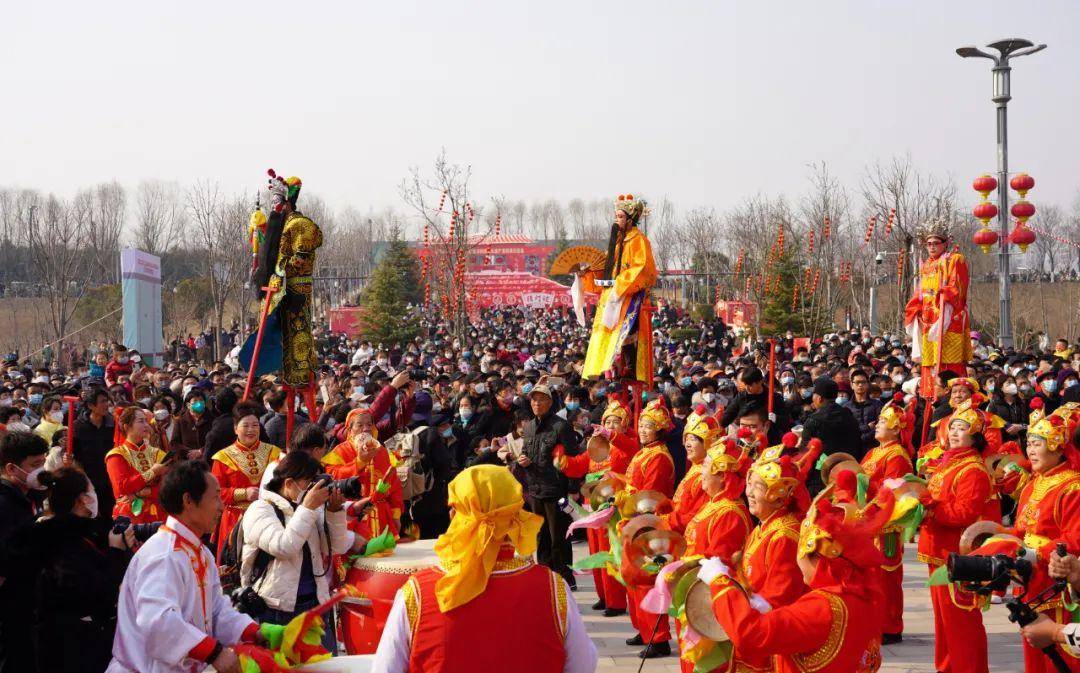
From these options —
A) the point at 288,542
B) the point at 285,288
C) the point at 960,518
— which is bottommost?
the point at 960,518

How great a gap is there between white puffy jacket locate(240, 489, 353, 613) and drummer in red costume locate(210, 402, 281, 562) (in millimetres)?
1795

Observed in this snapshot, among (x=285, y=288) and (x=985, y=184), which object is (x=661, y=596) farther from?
(x=985, y=184)

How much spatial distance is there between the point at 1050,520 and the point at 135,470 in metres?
5.93

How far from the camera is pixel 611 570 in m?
5.87

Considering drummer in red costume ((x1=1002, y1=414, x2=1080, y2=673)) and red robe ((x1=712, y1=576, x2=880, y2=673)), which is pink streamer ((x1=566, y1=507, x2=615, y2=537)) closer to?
red robe ((x1=712, y1=576, x2=880, y2=673))

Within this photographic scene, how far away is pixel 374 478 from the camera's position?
24.1 feet

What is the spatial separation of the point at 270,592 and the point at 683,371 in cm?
1311

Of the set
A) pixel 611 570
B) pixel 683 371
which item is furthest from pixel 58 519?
pixel 683 371

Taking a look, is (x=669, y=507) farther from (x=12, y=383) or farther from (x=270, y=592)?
(x=12, y=383)

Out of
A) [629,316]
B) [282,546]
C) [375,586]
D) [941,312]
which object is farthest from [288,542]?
[941,312]

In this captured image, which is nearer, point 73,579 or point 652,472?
point 73,579

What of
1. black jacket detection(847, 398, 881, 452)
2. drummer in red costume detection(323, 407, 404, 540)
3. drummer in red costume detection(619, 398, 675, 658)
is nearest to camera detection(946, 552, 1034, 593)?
drummer in red costume detection(619, 398, 675, 658)

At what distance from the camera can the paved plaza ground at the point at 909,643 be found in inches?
290

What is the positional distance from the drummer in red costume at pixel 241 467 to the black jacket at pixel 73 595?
288cm
